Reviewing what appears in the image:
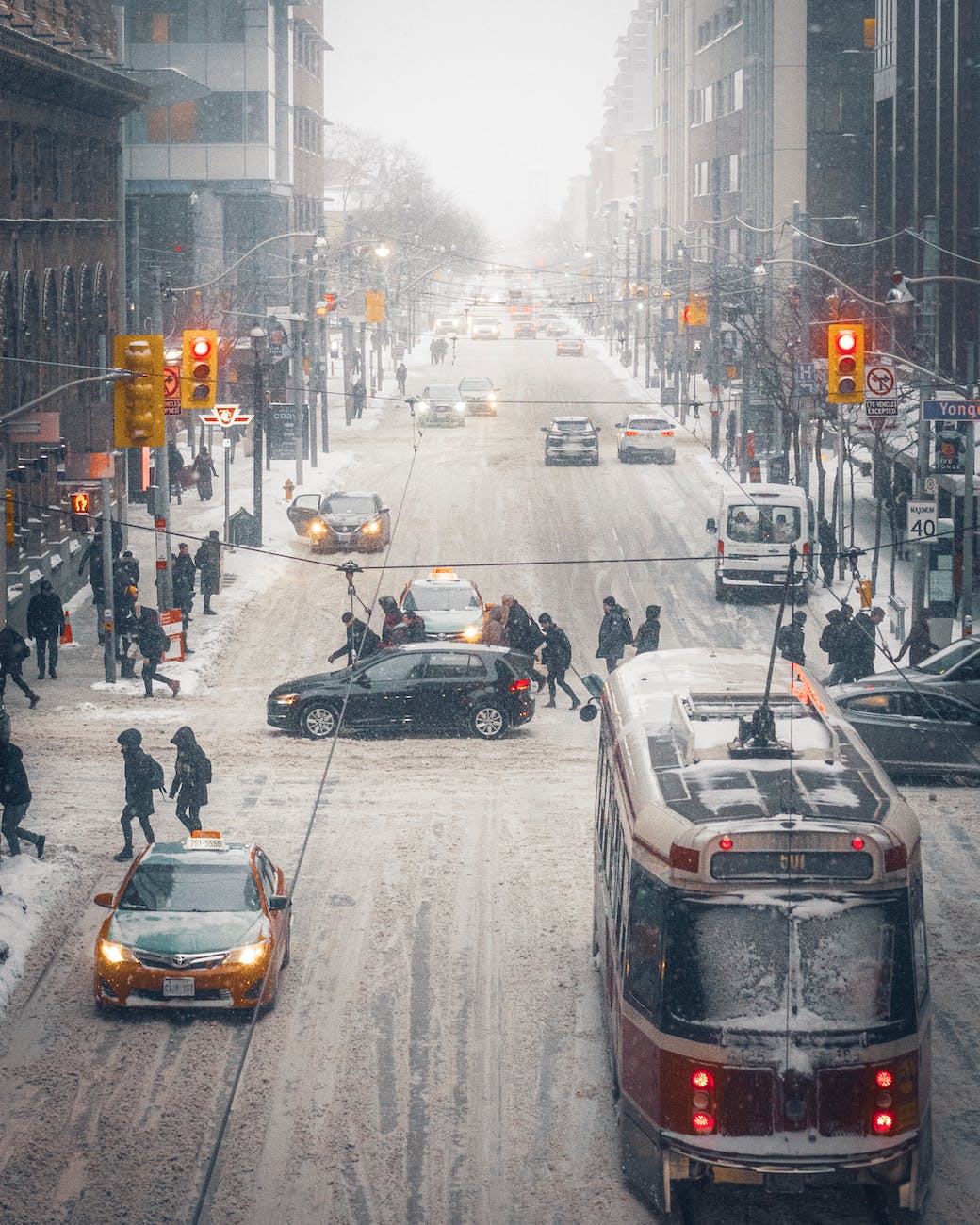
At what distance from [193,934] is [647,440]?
4071 cm

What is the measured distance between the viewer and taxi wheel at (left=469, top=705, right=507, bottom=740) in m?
24.8

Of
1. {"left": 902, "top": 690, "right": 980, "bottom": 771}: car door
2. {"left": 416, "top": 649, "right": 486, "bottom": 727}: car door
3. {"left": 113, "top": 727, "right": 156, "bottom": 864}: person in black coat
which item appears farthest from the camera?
{"left": 416, "top": 649, "right": 486, "bottom": 727}: car door

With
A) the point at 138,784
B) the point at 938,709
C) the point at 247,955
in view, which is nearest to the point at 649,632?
the point at 938,709

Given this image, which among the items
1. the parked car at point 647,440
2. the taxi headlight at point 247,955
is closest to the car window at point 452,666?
the taxi headlight at point 247,955

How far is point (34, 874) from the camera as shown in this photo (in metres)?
17.6

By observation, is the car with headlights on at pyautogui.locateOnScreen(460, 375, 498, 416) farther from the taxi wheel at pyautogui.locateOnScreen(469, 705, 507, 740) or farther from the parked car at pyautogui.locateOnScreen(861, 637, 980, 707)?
the parked car at pyautogui.locateOnScreen(861, 637, 980, 707)

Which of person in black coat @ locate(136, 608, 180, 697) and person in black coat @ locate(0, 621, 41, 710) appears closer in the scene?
person in black coat @ locate(0, 621, 41, 710)

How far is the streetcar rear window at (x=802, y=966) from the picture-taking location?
988cm

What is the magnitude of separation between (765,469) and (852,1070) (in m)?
45.8

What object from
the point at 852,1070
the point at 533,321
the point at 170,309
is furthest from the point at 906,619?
the point at 533,321

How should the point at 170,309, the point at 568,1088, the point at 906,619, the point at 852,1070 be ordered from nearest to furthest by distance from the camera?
the point at 852,1070 < the point at 568,1088 < the point at 906,619 < the point at 170,309

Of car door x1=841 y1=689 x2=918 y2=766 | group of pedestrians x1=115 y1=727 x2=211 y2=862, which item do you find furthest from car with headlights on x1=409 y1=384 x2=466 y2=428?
group of pedestrians x1=115 y1=727 x2=211 y2=862

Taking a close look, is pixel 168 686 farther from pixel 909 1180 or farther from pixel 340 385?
pixel 340 385

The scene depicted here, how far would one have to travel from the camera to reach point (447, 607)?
101ft
